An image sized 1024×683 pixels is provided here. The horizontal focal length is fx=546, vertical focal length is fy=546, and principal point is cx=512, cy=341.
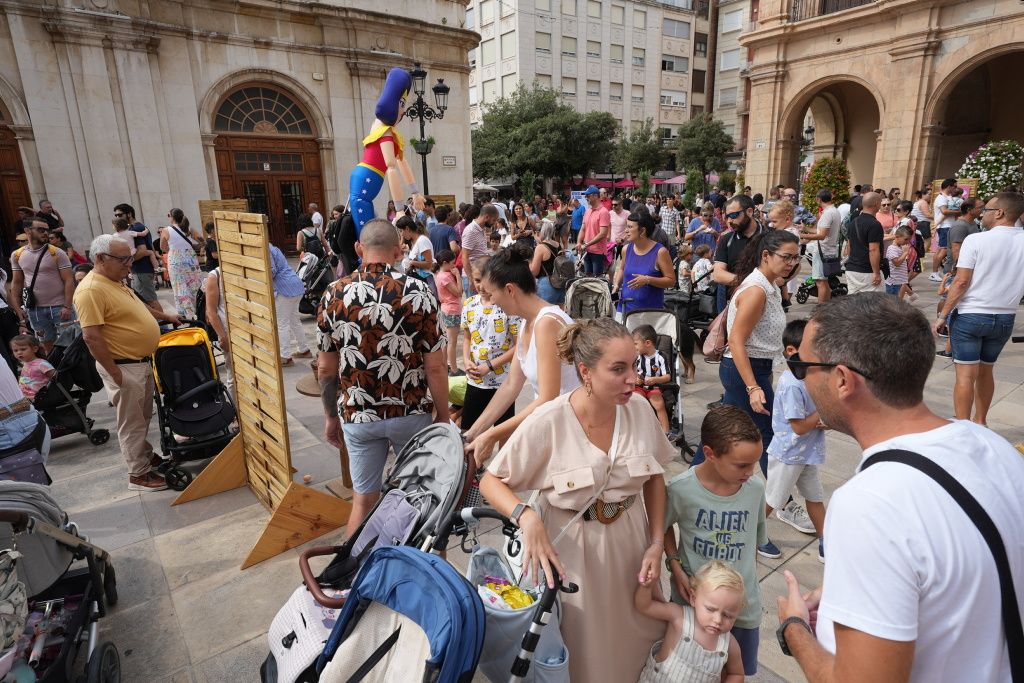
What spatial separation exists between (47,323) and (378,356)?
632cm

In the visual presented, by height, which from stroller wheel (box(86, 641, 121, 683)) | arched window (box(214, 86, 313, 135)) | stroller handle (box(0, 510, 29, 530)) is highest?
arched window (box(214, 86, 313, 135))

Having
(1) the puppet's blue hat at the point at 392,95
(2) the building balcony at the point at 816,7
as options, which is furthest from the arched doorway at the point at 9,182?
(2) the building balcony at the point at 816,7

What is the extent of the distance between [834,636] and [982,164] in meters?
19.4

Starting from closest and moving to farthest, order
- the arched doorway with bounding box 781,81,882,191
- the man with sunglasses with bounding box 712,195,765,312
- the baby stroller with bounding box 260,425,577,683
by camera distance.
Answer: the baby stroller with bounding box 260,425,577,683
the man with sunglasses with bounding box 712,195,765,312
the arched doorway with bounding box 781,81,882,191

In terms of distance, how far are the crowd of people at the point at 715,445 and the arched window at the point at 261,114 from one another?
1266 cm

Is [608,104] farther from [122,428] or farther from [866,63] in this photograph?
[122,428]

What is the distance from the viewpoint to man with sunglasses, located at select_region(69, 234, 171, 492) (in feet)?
12.5

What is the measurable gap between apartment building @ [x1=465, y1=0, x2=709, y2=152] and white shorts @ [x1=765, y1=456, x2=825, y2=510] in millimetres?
40625

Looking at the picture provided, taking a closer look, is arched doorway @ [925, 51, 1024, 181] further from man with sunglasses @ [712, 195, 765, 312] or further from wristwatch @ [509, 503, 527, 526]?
wristwatch @ [509, 503, 527, 526]

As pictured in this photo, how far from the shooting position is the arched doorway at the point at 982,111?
20828 mm

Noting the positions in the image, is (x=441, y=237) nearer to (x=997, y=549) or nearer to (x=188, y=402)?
(x=188, y=402)

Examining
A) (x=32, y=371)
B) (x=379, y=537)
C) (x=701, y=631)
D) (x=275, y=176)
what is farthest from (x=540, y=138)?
(x=701, y=631)

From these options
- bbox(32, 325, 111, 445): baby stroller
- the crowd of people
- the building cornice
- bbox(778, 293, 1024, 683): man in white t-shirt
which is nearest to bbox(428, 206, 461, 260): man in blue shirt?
the crowd of people

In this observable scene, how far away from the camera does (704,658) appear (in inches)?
76.0
